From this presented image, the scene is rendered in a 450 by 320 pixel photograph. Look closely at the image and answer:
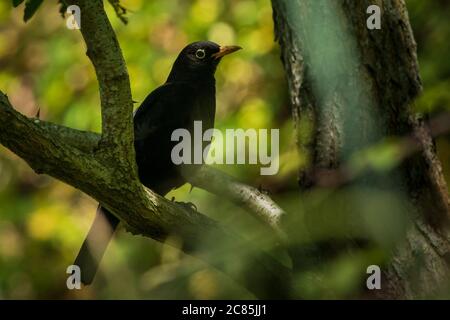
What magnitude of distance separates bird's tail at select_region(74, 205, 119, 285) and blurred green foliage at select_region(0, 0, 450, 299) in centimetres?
113

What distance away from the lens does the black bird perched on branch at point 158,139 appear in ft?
14.3

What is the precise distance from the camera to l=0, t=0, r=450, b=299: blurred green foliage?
6.18m

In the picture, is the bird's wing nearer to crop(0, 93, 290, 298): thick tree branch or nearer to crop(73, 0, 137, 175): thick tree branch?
crop(0, 93, 290, 298): thick tree branch

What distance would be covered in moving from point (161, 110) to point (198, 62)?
618mm

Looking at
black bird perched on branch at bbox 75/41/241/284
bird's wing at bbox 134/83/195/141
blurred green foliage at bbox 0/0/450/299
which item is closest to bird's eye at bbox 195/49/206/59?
black bird perched on branch at bbox 75/41/241/284

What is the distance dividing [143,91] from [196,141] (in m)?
1.88

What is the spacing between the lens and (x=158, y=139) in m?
4.40

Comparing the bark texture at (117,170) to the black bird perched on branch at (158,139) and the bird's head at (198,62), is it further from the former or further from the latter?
the bird's head at (198,62)

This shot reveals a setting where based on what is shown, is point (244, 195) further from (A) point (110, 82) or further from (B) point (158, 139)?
(A) point (110, 82)

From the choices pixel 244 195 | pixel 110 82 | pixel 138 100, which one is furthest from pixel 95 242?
pixel 138 100

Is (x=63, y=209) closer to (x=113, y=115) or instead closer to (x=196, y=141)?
(x=196, y=141)

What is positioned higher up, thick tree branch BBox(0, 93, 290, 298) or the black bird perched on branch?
the black bird perched on branch

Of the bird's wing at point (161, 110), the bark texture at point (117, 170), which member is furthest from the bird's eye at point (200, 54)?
the bark texture at point (117, 170)

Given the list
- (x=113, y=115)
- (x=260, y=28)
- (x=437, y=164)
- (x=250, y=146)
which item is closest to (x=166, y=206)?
(x=113, y=115)
